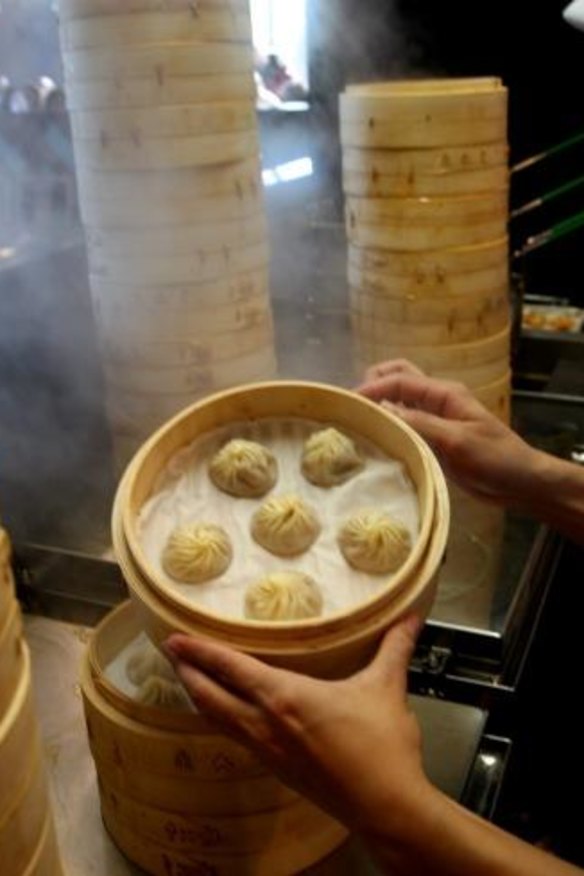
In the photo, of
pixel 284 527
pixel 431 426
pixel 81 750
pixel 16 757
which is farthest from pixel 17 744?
pixel 431 426

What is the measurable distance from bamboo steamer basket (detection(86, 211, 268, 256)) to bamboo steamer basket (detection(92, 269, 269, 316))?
85 mm

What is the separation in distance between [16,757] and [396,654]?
1.71 ft

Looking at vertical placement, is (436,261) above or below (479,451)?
above

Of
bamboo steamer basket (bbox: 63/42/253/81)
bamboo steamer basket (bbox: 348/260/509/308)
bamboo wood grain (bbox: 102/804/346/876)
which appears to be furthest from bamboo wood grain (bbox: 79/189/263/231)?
bamboo wood grain (bbox: 102/804/346/876)

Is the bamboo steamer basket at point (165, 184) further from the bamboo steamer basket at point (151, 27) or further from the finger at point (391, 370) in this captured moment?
the finger at point (391, 370)

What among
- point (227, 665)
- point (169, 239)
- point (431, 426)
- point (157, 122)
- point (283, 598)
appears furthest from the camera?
point (169, 239)

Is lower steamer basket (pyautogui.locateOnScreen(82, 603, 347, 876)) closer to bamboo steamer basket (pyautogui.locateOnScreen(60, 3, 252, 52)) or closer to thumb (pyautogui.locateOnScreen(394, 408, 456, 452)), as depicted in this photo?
thumb (pyautogui.locateOnScreen(394, 408, 456, 452))

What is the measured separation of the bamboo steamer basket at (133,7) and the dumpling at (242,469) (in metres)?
1.00

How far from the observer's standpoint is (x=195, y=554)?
1380 mm

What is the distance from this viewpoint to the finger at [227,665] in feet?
3.59

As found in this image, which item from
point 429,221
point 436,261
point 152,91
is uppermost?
point 152,91

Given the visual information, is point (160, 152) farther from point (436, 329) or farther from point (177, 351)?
point (436, 329)

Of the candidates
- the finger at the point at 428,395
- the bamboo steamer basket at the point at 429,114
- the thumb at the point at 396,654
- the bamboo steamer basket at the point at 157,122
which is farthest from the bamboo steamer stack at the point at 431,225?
the thumb at the point at 396,654

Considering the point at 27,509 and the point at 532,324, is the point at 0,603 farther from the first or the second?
the point at 532,324
